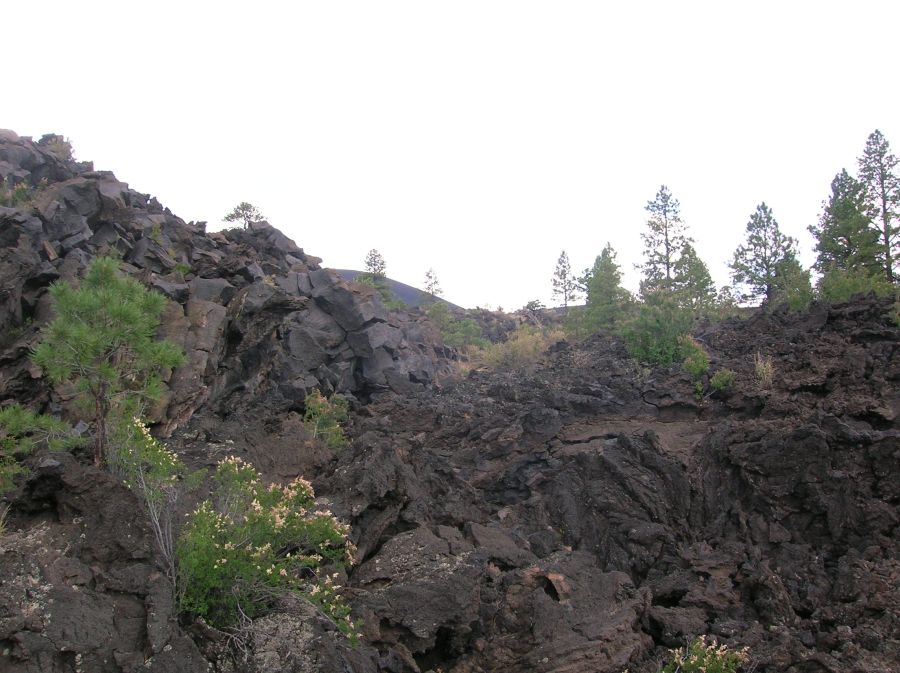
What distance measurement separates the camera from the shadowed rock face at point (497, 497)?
26.0 feet

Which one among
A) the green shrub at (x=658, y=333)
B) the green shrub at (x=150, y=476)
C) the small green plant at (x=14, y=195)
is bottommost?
the green shrub at (x=150, y=476)

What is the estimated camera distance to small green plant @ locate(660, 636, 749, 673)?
815 centimetres

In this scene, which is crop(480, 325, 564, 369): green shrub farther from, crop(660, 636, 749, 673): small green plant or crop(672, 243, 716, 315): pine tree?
crop(660, 636, 749, 673): small green plant

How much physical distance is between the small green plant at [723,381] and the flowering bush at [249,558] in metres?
11.8

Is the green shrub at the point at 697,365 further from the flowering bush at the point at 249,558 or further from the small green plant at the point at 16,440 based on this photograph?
the small green plant at the point at 16,440

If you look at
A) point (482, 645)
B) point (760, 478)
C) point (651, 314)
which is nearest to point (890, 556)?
point (760, 478)

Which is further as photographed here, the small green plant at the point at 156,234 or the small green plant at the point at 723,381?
the small green plant at the point at 156,234

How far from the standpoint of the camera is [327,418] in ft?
58.1

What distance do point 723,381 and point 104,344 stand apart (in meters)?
14.6

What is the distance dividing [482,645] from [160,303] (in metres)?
7.34

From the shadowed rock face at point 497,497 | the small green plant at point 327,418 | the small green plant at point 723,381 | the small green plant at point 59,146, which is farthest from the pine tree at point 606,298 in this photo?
the small green plant at point 59,146

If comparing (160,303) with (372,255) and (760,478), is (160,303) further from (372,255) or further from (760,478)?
(372,255)

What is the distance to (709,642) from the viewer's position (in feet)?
30.0

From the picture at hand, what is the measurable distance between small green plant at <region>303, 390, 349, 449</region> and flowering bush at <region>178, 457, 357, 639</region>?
253 inches
